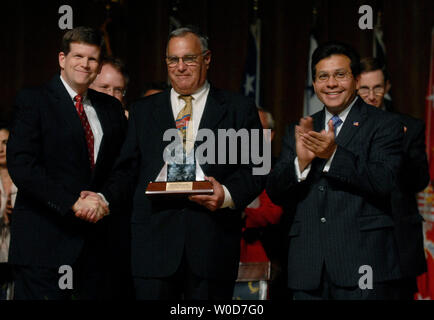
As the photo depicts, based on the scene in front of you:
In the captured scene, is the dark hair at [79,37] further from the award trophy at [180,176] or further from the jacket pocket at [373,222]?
the jacket pocket at [373,222]

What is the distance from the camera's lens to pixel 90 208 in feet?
8.45

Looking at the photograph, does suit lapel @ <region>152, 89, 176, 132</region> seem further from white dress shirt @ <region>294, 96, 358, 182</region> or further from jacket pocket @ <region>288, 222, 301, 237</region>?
jacket pocket @ <region>288, 222, 301, 237</region>

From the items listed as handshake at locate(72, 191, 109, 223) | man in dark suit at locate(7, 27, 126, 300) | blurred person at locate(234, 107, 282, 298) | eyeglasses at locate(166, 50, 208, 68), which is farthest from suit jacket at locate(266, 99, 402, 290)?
blurred person at locate(234, 107, 282, 298)

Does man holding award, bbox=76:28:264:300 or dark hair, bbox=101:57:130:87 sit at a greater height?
dark hair, bbox=101:57:130:87

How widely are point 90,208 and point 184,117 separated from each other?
23.8 inches

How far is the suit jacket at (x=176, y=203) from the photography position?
8.47 feet

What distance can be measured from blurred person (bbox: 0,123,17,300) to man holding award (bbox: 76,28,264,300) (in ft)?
4.11

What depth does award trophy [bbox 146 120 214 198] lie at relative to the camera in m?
2.47

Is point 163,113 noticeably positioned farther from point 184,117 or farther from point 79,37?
point 79,37

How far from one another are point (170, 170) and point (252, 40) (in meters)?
3.16

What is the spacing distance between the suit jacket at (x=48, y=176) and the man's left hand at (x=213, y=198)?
540 millimetres

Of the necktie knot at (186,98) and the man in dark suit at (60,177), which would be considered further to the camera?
the necktie knot at (186,98)

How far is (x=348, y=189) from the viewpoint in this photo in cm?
251

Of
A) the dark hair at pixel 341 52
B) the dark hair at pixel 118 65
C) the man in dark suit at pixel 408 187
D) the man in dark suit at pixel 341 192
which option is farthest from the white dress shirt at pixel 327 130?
the dark hair at pixel 118 65
